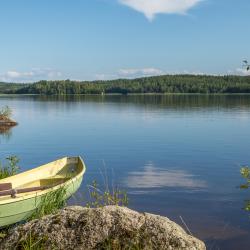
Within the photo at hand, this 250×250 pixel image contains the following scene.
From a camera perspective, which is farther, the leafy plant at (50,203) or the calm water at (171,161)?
the calm water at (171,161)

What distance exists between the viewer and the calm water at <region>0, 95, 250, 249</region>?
745 inches

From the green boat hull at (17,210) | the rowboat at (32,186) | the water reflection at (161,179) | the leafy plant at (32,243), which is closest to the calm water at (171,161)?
the water reflection at (161,179)

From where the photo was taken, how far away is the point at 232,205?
67.7 feet

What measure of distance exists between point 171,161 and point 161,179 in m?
6.53

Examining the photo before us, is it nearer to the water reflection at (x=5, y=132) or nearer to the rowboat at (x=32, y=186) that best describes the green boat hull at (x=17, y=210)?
the rowboat at (x=32, y=186)

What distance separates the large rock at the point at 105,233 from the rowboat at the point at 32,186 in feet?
17.2

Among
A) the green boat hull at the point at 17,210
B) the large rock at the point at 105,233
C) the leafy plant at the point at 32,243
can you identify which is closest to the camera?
the large rock at the point at 105,233

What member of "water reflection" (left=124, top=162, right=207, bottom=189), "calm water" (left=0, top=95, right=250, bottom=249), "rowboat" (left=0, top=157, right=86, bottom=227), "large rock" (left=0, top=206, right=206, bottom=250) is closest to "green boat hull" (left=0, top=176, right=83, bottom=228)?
"rowboat" (left=0, top=157, right=86, bottom=227)

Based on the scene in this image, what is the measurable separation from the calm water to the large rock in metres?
8.56

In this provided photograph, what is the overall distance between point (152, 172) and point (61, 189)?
16078 mm

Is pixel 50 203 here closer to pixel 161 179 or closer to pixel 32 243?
pixel 32 243

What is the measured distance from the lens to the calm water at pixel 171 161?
745 inches

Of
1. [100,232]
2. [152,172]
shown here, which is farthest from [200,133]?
[100,232]

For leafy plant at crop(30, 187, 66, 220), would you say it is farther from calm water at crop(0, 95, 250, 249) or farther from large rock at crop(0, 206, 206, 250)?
calm water at crop(0, 95, 250, 249)
